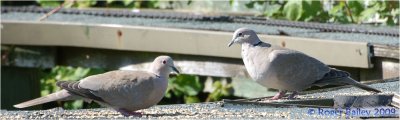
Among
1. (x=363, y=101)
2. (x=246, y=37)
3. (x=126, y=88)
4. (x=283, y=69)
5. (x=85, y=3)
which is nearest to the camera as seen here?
(x=126, y=88)

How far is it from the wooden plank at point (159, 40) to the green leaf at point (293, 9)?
119 cm

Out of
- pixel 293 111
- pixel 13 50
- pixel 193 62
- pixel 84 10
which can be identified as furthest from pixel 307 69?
pixel 84 10

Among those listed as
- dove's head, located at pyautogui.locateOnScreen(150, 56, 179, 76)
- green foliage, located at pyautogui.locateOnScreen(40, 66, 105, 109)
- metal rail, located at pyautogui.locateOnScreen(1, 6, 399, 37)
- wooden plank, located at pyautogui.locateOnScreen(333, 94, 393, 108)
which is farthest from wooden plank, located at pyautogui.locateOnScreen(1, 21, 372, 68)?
dove's head, located at pyautogui.locateOnScreen(150, 56, 179, 76)

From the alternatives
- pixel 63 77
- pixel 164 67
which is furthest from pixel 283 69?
pixel 63 77

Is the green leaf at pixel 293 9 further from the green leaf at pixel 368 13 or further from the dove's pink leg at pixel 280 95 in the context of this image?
the dove's pink leg at pixel 280 95

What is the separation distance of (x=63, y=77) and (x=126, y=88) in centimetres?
513

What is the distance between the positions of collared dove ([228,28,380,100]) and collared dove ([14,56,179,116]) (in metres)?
0.58

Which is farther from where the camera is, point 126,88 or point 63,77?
point 63,77

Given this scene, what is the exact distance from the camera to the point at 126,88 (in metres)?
4.95

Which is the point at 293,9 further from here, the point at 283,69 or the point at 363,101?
the point at 363,101

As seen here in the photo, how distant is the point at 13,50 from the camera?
8.67 meters

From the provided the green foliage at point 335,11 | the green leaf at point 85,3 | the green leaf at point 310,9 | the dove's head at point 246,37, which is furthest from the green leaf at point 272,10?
the dove's head at point 246,37

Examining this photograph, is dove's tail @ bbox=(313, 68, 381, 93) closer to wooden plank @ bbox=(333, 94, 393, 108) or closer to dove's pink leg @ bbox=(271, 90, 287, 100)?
dove's pink leg @ bbox=(271, 90, 287, 100)

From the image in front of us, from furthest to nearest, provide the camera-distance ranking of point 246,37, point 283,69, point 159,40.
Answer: point 159,40 < point 246,37 < point 283,69
